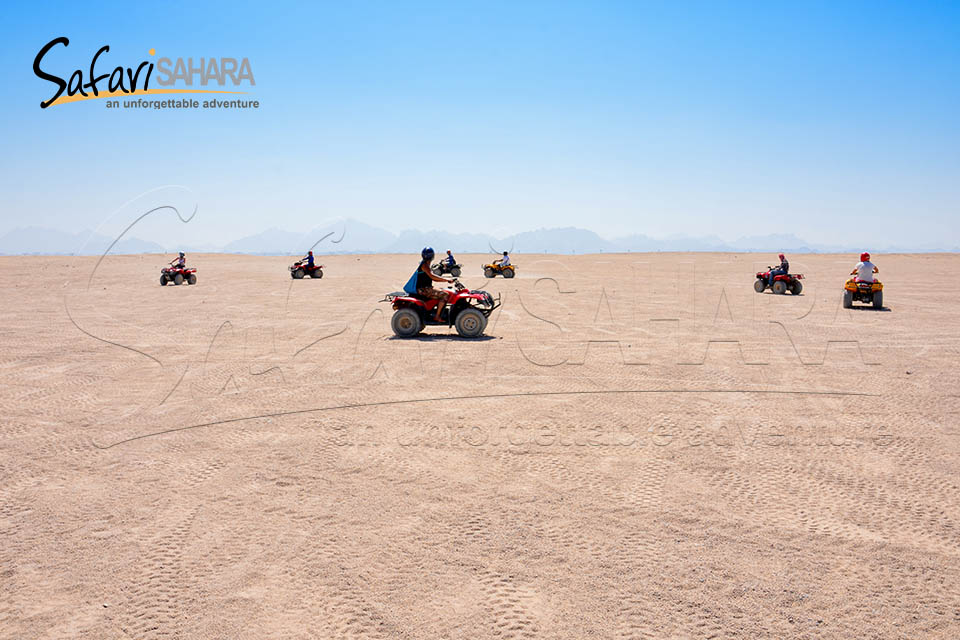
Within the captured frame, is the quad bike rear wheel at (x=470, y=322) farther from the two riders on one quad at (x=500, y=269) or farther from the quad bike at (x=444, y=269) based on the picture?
the two riders on one quad at (x=500, y=269)

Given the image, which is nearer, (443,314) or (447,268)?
(443,314)

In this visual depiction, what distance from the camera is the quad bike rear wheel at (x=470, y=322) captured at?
491 inches

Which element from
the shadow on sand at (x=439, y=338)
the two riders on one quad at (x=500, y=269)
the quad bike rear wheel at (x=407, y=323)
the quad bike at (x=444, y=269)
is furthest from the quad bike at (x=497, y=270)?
the quad bike rear wheel at (x=407, y=323)

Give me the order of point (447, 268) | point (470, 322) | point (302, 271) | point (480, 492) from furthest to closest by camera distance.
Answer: point (302, 271), point (447, 268), point (470, 322), point (480, 492)

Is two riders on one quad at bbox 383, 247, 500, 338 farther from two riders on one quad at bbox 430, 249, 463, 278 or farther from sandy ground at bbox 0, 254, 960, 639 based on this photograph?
two riders on one quad at bbox 430, 249, 463, 278

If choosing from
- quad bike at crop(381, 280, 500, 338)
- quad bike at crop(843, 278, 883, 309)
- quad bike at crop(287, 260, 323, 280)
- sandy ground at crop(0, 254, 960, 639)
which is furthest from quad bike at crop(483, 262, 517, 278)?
sandy ground at crop(0, 254, 960, 639)

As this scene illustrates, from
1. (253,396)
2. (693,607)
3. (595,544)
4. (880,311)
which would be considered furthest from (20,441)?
(880,311)

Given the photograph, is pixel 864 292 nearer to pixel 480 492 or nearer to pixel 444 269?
pixel 480 492

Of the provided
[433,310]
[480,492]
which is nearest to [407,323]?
[433,310]

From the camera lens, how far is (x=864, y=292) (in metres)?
17.2

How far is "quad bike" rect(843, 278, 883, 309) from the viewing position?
56.3 ft

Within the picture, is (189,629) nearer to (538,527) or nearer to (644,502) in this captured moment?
(538,527)

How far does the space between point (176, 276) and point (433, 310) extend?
18.9 m

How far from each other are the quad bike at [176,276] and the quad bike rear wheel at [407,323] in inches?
711
